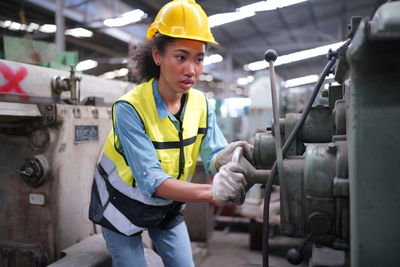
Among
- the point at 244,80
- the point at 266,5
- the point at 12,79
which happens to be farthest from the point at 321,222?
the point at 244,80

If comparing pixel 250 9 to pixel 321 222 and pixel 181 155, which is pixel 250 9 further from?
pixel 321 222

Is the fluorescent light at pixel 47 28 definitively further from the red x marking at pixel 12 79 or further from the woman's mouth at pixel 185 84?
the woman's mouth at pixel 185 84

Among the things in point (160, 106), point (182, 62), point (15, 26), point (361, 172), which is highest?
point (15, 26)

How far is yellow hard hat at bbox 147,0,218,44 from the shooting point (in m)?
1.13

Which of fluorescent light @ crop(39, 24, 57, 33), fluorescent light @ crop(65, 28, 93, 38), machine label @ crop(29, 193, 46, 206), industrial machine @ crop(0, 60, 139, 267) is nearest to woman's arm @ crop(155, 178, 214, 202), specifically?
industrial machine @ crop(0, 60, 139, 267)

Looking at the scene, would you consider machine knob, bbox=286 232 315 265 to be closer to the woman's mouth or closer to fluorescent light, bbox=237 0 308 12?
the woman's mouth

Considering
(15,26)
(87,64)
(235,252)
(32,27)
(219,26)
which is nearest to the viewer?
(235,252)

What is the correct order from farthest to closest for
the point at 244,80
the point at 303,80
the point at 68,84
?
the point at 303,80 → the point at 244,80 → the point at 68,84

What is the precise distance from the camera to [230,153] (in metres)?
1.15

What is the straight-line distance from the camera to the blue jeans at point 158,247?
117 cm

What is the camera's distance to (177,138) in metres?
1.19

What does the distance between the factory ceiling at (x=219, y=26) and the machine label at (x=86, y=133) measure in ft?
7.62

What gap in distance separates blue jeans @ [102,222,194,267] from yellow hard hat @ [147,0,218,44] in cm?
71

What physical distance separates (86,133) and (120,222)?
27.9 inches
